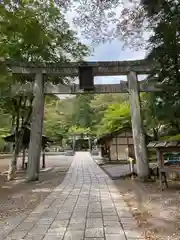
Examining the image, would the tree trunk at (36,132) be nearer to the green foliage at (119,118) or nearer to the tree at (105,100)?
the green foliage at (119,118)

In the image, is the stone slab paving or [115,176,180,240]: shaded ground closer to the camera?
the stone slab paving

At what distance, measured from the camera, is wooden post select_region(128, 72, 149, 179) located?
10.7 m

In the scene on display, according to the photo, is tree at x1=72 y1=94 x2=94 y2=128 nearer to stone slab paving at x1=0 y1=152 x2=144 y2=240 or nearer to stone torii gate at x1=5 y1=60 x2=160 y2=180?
stone torii gate at x1=5 y1=60 x2=160 y2=180

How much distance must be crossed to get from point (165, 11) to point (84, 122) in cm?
3865

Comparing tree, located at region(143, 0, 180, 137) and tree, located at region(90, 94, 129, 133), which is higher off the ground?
tree, located at region(90, 94, 129, 133)

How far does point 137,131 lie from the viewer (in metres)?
11.0

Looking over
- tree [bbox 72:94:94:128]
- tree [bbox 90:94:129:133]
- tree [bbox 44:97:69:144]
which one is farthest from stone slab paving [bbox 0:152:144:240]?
tree [bbox 72:94:94:128]

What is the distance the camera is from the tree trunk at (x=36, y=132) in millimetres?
11016

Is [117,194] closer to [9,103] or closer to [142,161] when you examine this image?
[142,161]

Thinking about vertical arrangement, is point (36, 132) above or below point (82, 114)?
below

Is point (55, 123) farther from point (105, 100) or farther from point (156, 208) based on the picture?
point (156, 208)

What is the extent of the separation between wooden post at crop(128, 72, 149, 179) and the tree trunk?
3805mm

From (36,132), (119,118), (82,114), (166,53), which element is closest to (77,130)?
(82,114)

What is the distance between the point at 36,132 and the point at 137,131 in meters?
4.15
